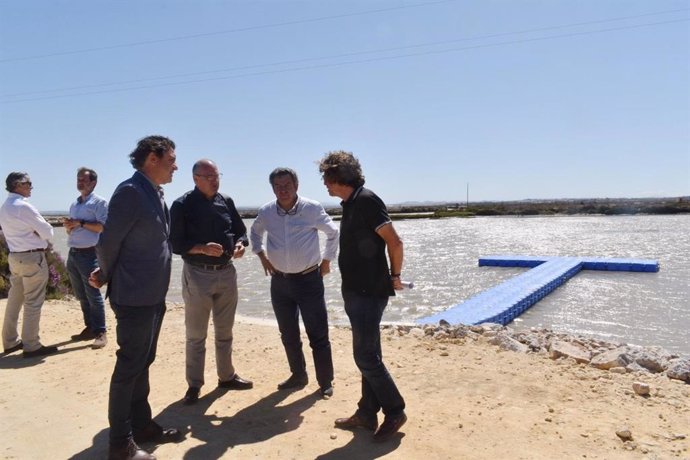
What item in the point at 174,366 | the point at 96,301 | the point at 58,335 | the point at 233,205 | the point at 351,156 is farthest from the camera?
the point at 58,335

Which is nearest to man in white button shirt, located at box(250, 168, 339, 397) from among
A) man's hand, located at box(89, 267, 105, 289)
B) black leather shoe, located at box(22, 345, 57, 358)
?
man's hand, located at box(89, 267, 105, 289)

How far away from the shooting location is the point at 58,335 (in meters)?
6.23

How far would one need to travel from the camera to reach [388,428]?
3.27 metres

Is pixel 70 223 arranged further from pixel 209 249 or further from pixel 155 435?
pixel 155 435

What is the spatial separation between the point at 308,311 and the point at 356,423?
0.97m

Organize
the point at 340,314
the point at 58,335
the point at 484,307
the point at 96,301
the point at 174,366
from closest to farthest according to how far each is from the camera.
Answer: the point at 174,366, the point at 96,301, the point at 58,335, the point at 484,307, the point at 340,314

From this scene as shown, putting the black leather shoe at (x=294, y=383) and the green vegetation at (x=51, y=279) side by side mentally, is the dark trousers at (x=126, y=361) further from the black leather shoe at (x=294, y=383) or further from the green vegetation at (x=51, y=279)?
the green vegetation at (x=51, y=279)

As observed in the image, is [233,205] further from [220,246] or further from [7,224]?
[7,224]

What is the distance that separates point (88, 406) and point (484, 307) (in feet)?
22.3

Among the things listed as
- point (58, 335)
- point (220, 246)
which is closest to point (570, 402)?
point (220, 246)

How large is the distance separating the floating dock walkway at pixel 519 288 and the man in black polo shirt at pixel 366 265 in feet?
14.5

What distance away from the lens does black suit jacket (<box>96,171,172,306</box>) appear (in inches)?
115

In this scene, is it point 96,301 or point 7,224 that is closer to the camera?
point 7,224

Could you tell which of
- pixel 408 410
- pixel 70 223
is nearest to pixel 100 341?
pixel 70 223
